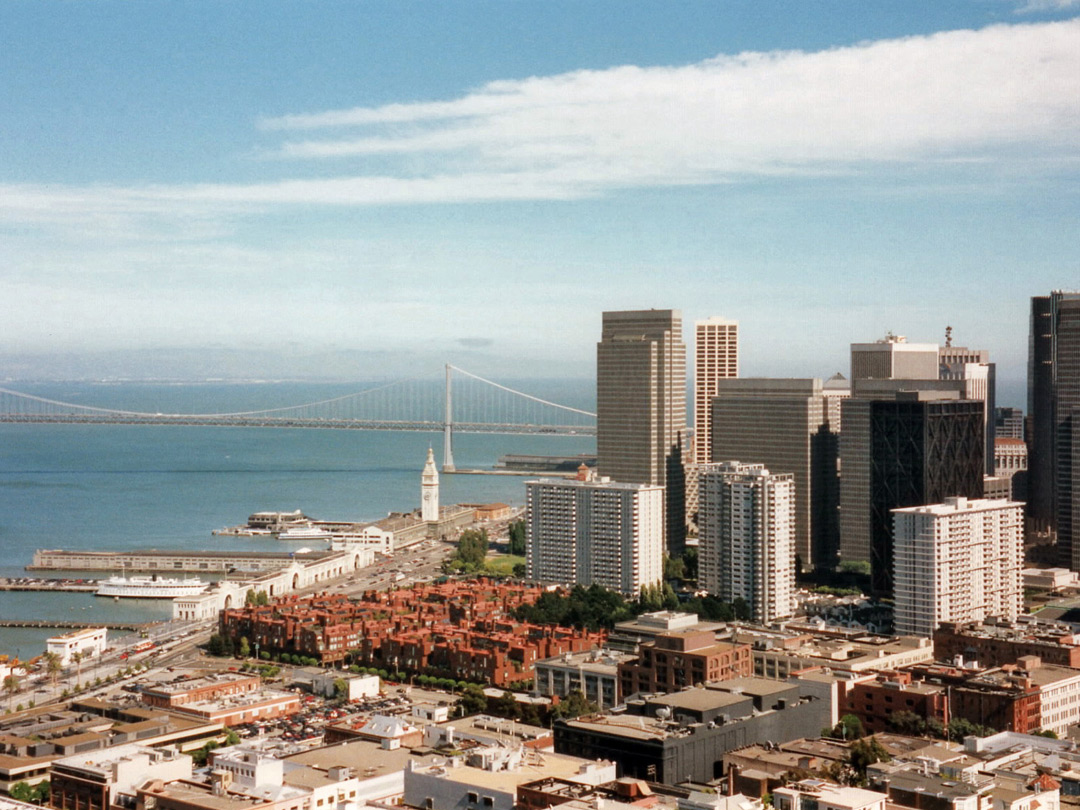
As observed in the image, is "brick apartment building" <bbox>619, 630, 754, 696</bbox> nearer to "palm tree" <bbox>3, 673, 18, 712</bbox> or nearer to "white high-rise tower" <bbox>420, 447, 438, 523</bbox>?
"palm tree" <bbox>3, 673, 18, 712</bbox>

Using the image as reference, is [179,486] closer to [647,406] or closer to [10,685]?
[647,406]

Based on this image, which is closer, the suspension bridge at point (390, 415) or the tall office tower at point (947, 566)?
the tall office tower at point (947, 566)

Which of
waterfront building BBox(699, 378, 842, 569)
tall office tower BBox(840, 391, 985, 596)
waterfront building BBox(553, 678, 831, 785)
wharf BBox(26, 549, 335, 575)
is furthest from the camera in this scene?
waterfront building BBox(699, 378, 842, 569)

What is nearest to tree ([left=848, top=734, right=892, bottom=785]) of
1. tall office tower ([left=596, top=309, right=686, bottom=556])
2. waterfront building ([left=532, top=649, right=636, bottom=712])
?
waterfront building ([left=532, top=649, right=636, bottom=712])

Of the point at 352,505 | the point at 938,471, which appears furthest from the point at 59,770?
the point at 352,505

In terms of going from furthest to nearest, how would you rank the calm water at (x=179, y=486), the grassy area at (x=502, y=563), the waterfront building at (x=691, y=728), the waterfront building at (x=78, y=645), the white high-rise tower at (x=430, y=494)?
the white high-rise tower at (x=430, y=494) < the calm water at (x=179, y=486) < the grassy area at (x=502, y=563) < the waterfront building at (x=78, y=645) < the waterfront building at (x=691, y=728)

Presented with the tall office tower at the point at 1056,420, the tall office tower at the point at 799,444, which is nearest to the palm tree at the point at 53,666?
the tall office tower at the point at 799,444

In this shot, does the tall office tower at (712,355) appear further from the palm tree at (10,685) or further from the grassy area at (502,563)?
the palm tree at (10,685)
